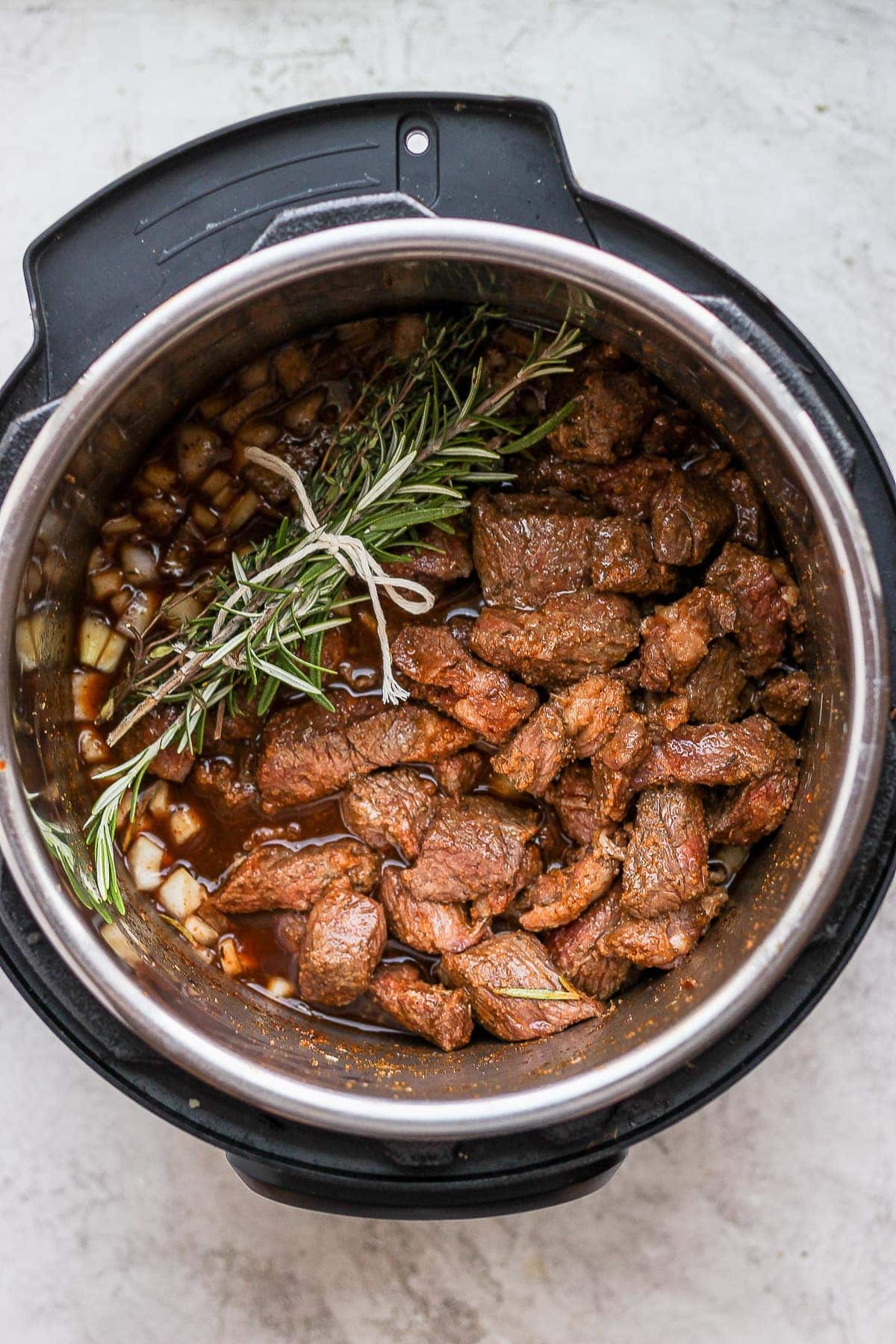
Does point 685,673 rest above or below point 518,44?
below

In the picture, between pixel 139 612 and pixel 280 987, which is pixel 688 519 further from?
pixel 280 987

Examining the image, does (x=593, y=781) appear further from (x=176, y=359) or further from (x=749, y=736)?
(x=176, y=359)

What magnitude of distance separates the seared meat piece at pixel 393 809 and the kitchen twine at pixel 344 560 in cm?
19

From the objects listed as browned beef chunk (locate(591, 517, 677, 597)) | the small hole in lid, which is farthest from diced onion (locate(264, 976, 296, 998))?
the small hole in lid

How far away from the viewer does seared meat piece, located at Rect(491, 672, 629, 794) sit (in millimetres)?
1650

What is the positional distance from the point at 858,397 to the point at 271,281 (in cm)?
107

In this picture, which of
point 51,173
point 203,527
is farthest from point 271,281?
point 51,173

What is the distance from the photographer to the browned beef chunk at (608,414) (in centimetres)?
163

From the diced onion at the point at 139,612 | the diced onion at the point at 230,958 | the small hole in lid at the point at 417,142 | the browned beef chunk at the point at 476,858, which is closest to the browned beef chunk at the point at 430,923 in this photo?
the browned beef chunk at the point at 476,858

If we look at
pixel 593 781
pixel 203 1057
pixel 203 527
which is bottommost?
pixel 203 1057

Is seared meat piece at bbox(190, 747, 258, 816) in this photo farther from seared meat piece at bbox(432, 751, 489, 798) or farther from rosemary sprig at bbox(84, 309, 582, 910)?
seared meat piece at bbox(432, 751, 489, 798)

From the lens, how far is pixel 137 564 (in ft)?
5.74

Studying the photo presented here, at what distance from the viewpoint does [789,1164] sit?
1.96 meters

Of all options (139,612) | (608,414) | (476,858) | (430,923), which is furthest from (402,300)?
(430,923)
